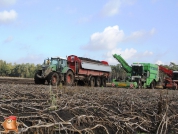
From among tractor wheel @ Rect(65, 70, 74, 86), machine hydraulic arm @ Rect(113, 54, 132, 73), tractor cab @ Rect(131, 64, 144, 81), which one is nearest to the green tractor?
tractor wheel @ Rect(65, 70, 74, 86)

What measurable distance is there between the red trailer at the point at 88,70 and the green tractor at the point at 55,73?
46.5 inches

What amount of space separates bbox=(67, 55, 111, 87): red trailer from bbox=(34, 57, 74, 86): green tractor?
1.18 metres

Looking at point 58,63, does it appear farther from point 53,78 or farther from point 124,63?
point 124,63

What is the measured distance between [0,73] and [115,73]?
3590cm

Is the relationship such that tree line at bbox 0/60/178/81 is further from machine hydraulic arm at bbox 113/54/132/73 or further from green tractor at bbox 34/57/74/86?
green tractor at bbox 34/57/74/86

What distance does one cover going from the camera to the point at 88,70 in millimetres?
23484

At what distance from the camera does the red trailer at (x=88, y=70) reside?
22.2 meters

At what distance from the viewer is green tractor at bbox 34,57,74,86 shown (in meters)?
19.2

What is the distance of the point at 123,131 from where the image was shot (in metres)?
3.71

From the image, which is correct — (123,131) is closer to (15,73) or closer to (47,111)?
(47,111)

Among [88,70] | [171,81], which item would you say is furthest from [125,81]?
[171,81]

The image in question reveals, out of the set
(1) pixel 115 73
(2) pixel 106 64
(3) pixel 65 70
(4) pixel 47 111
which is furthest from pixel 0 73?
(4) pixel 47 111

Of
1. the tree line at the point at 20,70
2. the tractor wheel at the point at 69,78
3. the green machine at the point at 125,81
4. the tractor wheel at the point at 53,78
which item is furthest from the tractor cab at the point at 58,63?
the tree line at the point at 20,70

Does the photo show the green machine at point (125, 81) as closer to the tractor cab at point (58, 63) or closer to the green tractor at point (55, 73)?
the green tractor at point (55, 73)
